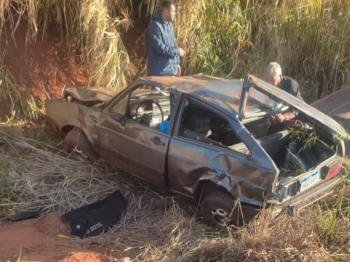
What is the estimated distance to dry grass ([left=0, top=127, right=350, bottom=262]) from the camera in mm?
4227

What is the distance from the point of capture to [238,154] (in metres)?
4.75

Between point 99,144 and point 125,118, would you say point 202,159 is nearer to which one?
point 125,118

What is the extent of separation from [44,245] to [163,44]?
357 centimetres

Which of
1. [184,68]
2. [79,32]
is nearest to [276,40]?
[184,68]

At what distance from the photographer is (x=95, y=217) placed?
5266 mm

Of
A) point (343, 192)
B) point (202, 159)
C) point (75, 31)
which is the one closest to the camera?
point (202, 159)

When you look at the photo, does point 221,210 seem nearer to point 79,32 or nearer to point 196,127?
point 196,127

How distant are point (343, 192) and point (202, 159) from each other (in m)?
1.61

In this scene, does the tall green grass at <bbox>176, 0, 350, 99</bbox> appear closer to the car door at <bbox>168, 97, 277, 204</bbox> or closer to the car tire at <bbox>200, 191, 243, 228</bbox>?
the car door at <bbox>168, 97, 277, 204</bbox>

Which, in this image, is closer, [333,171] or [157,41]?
[333,171]

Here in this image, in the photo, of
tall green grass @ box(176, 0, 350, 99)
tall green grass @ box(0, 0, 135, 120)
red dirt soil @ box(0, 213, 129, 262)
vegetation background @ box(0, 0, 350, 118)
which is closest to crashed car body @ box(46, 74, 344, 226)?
red dirt soil @ box(0, 213, 129, 262)

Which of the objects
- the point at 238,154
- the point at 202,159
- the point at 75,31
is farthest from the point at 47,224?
the point at 75,31

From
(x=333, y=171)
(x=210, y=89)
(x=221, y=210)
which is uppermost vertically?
(x=210, y=89)

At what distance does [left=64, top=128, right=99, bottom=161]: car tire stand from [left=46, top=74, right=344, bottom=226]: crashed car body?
32cm
